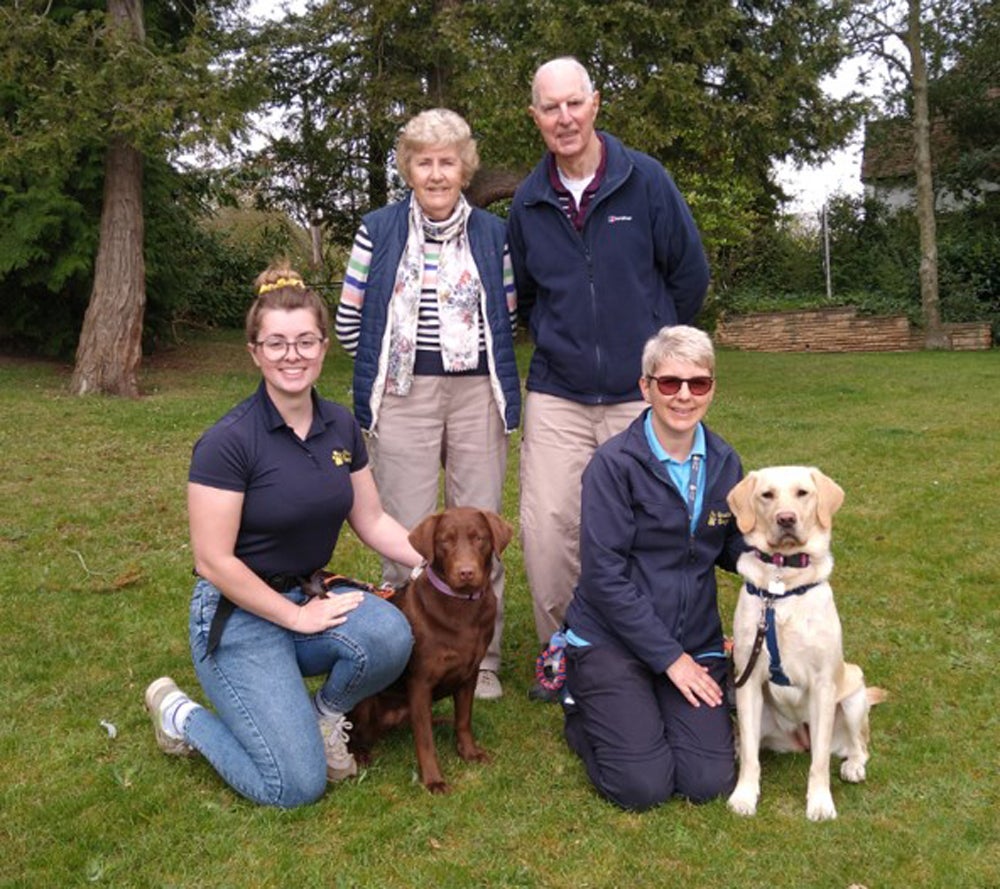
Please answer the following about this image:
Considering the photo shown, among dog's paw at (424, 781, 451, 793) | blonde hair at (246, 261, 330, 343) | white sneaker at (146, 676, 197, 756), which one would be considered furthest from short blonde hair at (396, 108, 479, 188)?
dog's paw at (424, 781, 451, 793)

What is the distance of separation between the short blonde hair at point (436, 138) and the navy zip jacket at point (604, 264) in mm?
329

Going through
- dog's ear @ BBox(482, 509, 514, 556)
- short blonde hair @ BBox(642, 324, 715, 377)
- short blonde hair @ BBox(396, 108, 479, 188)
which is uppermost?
short blonde hair @ BBox(396, 108, 479, 188)

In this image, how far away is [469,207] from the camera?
13.9 ft

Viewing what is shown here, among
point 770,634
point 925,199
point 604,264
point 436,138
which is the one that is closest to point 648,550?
point 770,634

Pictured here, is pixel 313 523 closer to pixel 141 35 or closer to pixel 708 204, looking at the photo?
pixel 141 35

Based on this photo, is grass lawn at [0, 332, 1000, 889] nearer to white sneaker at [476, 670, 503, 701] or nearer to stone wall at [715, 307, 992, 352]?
white sneaker at [476, 670, 503, 701]

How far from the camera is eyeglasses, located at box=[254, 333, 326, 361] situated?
3422 millimetres

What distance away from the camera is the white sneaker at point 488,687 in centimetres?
435

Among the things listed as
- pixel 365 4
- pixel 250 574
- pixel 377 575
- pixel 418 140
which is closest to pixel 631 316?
pixel 418 140

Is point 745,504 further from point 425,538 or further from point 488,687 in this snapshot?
point 488,687

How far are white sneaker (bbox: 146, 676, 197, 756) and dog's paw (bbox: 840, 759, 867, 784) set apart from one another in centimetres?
238

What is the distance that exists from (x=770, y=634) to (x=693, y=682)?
37 centimetres

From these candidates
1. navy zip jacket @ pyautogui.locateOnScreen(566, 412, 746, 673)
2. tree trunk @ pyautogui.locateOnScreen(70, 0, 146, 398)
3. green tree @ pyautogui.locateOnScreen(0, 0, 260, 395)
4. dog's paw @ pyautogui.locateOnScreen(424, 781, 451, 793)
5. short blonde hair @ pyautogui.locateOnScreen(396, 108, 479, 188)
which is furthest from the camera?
tree trunk @ pyautogui.locateOnScreen(70, 0, 146, 398)

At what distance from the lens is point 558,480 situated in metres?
4.41
